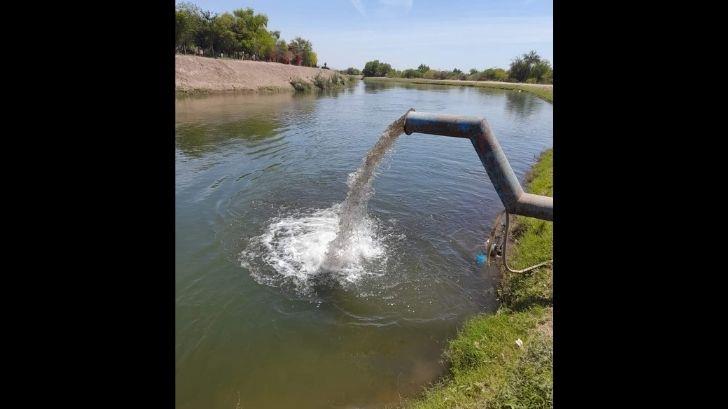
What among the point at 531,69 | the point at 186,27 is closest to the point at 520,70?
the point at 531,69

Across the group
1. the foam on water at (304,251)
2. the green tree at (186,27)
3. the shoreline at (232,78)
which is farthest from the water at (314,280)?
the green tree at (186,27)

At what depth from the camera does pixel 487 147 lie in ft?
20.6

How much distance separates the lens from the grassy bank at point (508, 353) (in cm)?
441

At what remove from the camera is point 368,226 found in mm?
10156

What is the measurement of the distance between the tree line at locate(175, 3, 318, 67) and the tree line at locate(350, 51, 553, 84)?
57.4 meters

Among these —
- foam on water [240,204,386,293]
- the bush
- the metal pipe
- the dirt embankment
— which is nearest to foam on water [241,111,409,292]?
foam on water [240,204,386,293]

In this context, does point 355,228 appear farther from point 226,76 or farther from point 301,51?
point 301,51

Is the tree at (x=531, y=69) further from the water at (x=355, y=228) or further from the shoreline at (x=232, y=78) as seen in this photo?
the water at (x=355, y=228)

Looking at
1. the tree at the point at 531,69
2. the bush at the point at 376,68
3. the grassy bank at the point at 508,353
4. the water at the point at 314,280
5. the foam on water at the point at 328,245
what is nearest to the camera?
the grassy bank at the point at 508,353

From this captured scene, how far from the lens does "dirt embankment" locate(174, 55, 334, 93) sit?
40688 millimetres

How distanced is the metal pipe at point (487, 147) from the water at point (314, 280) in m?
1.95
